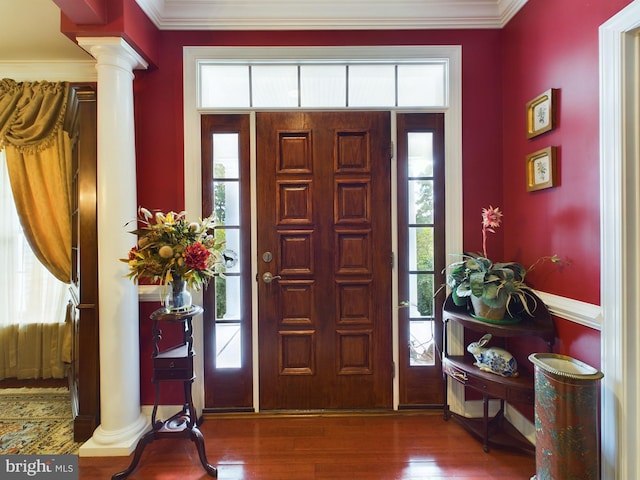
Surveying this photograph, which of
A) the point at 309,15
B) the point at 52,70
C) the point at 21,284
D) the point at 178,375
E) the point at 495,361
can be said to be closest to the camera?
the point at 178,375

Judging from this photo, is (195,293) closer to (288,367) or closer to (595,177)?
(288,367)

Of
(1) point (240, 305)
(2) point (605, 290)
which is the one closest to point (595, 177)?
(2) point (605, 290)

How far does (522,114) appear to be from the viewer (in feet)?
6.24

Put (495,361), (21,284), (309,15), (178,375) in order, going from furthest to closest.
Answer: (21,284), (309,15), (495,361), (178,375)

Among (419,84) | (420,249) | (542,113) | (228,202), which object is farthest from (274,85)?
(542,113)

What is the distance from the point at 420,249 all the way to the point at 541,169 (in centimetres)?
86

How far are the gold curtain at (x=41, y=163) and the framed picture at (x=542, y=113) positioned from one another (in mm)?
3308

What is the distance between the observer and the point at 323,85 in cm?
215

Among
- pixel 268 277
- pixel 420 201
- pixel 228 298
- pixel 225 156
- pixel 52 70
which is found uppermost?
pixel 52 70

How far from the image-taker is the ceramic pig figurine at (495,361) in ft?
5.68

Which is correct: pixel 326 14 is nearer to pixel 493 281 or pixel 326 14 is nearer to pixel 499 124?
pixel 499 124

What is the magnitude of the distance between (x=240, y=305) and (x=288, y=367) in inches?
22.8

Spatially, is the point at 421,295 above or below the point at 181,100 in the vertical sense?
below

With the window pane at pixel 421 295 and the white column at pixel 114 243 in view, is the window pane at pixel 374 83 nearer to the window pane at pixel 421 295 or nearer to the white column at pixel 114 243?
the window pane at pixel 421 295
